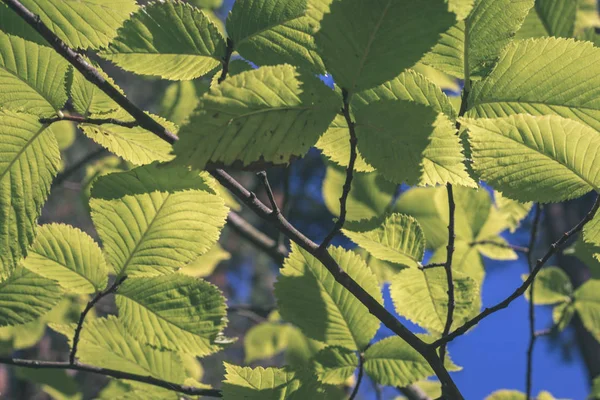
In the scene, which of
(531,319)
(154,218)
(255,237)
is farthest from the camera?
(255,237)

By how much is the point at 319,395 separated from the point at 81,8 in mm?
443

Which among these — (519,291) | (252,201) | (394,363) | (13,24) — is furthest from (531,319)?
(13,24)

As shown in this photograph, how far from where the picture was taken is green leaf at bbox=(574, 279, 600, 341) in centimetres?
118

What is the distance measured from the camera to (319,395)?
60 cm

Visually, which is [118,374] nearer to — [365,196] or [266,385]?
[266,385]

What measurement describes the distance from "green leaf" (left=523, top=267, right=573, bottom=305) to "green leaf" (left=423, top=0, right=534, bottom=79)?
0.84m

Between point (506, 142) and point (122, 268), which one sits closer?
point (506, 142)

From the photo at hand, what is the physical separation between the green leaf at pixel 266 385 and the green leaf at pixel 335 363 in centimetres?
15

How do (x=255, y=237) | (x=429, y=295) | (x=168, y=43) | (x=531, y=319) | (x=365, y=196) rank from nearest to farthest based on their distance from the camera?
(x=168, y=43)
(x=429, y=295)
(x=531, y=319)
(x=365, y=196)
(x=255, y=237)

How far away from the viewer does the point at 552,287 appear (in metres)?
1.25

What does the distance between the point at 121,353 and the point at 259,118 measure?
560mm

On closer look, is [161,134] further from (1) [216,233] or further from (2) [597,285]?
(2) [597,285]

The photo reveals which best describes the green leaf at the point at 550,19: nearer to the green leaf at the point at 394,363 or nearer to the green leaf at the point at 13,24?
the green leaf at the point at 394,363

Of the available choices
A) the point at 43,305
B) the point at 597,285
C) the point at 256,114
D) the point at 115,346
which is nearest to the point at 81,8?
the point at 256,114
